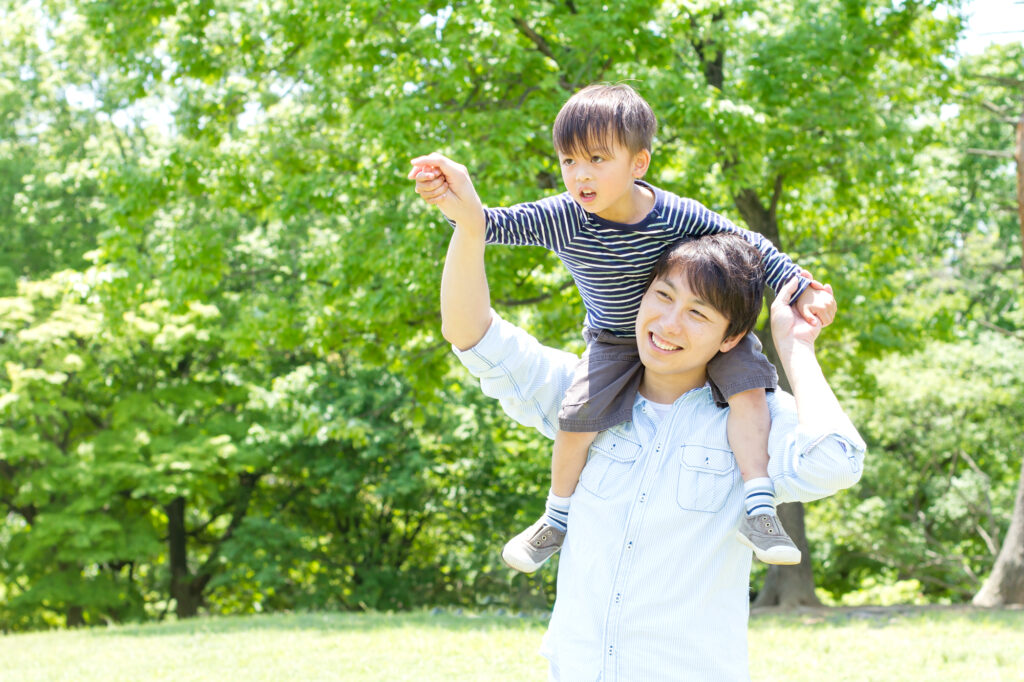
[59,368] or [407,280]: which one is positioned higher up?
[407,280]

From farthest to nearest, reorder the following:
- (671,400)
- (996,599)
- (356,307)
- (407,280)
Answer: (996,599), (356,307), (407,280), (671,400)

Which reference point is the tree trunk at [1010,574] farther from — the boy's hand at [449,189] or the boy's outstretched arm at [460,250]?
the boy's hand at [449,189]

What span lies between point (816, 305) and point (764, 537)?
0.46 meters

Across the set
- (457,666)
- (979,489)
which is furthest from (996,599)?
(457,666)

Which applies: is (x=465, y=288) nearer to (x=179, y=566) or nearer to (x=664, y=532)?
(x=664, y=532)

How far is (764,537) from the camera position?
183cm

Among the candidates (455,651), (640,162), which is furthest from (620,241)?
(455,651)

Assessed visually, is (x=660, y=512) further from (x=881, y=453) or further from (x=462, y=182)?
(x=881, y=453)

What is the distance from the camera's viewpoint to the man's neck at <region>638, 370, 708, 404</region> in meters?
1.98

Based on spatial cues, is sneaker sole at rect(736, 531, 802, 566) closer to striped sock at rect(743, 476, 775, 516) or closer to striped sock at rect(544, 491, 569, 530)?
striped sock at rect(743, 476, 775, 516)

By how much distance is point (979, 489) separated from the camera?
15477 millimetres

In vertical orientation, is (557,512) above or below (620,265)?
below

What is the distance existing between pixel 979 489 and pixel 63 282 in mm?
14562

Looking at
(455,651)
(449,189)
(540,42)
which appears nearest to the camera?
(449,189)
